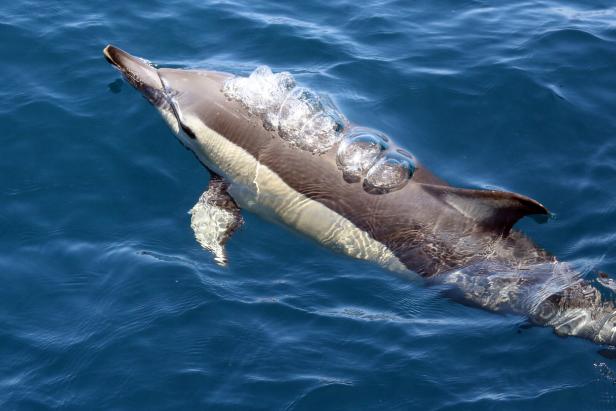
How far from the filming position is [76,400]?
7.66 metres

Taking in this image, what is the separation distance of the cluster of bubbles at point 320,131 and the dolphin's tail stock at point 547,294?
130 centimetres

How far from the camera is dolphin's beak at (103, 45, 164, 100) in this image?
10.4m

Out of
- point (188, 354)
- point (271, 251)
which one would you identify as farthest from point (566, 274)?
point (188, 354)

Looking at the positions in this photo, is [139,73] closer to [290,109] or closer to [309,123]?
[290,109]

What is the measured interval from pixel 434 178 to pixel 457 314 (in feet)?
4.99

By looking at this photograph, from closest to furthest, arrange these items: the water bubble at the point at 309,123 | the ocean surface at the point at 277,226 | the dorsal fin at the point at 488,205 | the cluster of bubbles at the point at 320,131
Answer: the ocean surface at the point at 277,226 < the dorsal fin at the point at 488,205 < the cluster of bubbles at the point at 320,131 < the water bubble at the point at 309,123

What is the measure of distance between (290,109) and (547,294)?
3586 millimetres

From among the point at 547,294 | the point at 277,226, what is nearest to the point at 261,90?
the point at 277,226

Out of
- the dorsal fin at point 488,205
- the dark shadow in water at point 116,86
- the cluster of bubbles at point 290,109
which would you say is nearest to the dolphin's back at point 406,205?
the dorsal fin at point 488,205

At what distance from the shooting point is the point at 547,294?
830 cm

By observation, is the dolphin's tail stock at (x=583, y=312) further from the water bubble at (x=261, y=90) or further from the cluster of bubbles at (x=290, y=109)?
the water bubble at (x=261, y=90)

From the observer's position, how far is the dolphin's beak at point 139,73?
10352 millimetres

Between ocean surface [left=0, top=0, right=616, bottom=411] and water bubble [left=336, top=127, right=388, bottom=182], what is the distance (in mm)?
1006

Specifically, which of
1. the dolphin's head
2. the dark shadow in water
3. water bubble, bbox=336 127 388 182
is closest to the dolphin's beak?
the dolphin's head
